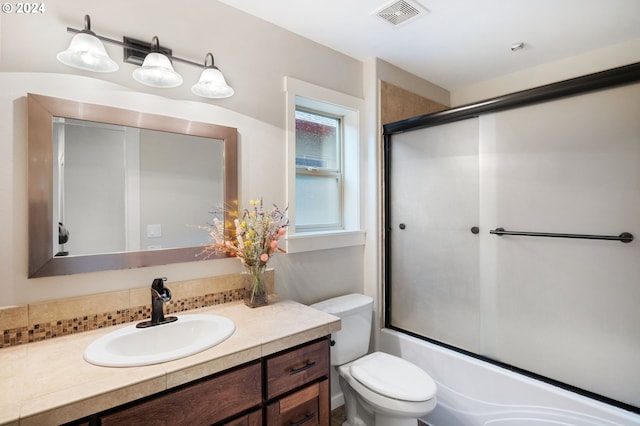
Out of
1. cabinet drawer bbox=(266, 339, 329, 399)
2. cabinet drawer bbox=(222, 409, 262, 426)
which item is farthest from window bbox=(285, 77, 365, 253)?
cabinet drawer bbox=(222, 409, 262, 426)

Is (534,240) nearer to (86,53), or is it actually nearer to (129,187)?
(129,187)

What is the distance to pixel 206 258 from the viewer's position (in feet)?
5.12

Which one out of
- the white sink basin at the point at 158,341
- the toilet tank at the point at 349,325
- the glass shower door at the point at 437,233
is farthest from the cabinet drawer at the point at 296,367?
the glass shower door at the point at 437,233

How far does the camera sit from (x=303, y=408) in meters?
1.28

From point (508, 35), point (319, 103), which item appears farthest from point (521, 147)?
point (319, 103)

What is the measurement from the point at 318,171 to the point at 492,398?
1.71 metres

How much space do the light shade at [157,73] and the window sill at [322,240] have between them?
99 centimetres

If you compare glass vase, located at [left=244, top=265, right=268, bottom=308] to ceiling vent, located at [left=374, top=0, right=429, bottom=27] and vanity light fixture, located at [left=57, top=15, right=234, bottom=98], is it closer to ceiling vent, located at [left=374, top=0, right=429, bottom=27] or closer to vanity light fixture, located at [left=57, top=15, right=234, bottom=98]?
vanity light fixture, located at [left=57, top=15, right=234, bottom=98]

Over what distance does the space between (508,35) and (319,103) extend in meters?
1.27

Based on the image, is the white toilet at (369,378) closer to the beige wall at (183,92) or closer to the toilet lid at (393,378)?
the toilet lid at (393,378)

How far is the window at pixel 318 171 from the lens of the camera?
7.04ft

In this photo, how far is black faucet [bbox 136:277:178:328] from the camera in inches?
51.1

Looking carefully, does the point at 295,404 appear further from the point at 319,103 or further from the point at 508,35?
the point at 508,35

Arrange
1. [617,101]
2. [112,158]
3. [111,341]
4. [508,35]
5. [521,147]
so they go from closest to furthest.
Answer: [111,341]
[112,158]
[617,101]
[521,147]
[508,35]
